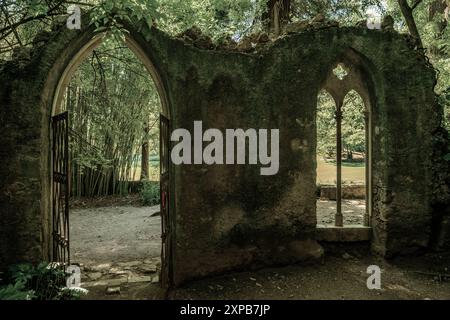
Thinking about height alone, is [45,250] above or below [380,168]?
below

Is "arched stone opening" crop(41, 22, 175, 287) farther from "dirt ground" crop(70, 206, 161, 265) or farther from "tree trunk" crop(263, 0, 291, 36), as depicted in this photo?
"tree trunk" crop(263, 0, 291, 36)

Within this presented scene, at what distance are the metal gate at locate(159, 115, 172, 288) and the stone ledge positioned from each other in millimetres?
2146

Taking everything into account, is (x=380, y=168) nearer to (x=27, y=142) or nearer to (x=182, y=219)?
(x=182, y=219)

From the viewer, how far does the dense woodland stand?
6.86m

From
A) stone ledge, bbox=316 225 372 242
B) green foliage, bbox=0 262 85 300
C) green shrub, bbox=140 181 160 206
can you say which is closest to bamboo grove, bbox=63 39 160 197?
green shrub, bbox=140 181 160 206

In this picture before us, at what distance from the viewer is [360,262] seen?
195 inches

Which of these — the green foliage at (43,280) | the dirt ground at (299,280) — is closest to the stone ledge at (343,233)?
Result: the dirt ground at (299,280)

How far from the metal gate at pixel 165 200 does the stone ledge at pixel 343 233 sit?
7.04 feet

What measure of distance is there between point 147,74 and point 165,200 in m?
4.01

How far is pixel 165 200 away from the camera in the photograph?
182 inches
